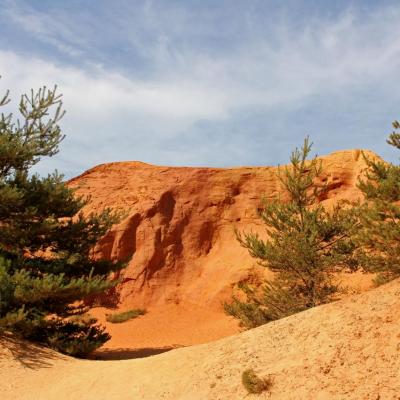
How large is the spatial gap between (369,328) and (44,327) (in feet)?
34.4

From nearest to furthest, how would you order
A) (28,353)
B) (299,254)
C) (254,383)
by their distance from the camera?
1. (254,383)
2. (28,353)
3. (299,254)

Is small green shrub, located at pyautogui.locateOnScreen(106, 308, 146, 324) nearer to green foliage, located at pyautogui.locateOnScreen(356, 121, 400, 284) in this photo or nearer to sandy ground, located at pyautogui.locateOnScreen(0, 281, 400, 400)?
sandy ground, located at pyautogui.locateOnScreen(0, 281, 400, 400)

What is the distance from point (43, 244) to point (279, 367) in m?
10.5

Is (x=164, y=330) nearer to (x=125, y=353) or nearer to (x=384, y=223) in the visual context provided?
(x=125, y=353)

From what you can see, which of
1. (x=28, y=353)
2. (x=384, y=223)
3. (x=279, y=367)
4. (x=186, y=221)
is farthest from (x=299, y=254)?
(x=186, y=221)

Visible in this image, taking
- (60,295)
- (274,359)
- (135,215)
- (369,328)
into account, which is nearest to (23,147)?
(60,295)

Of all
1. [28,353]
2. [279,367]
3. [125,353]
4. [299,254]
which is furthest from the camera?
[125,353]

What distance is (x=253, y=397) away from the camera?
25.3 ft

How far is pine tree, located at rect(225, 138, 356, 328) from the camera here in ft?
54.0

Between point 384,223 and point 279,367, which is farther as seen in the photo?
point 384,223

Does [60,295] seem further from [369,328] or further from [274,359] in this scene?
[369,328]

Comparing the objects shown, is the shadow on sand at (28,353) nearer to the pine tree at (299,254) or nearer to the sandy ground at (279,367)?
the sandy ground at (279,367)

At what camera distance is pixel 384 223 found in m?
13.8

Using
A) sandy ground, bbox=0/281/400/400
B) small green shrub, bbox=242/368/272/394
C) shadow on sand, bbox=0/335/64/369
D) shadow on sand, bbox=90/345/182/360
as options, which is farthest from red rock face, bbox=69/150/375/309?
small green shrub, bbox=242/368/272/394
